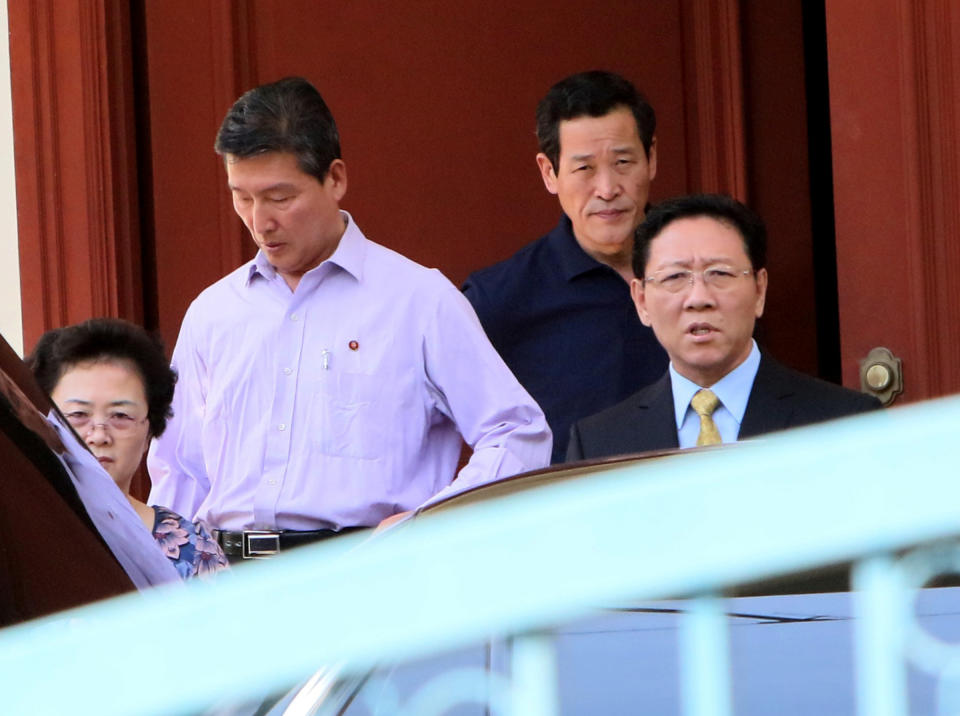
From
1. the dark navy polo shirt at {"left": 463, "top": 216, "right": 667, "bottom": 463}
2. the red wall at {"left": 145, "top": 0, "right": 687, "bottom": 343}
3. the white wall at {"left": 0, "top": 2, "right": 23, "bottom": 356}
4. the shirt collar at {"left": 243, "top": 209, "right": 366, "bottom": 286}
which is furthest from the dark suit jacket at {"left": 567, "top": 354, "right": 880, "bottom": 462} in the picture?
the white wall at {"left": 0, "top": 2, "right": 23, "bottom": 356}

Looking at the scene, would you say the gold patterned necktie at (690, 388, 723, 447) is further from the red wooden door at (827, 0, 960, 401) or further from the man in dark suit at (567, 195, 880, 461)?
the red wooden door at (827, 0, 960, 401)

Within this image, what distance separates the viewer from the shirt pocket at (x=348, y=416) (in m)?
3.18

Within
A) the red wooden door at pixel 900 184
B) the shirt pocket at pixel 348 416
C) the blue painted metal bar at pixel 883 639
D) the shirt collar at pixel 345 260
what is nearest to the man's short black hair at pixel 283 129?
the shirt collar at pixel 345 260

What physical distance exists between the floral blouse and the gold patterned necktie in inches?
35.1

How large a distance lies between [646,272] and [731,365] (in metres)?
0.24

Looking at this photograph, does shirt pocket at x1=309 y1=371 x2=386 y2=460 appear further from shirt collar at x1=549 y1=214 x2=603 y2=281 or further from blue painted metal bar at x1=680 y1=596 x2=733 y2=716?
blue painted metal bar at x1=680 y1=596 x2=733 y2=716

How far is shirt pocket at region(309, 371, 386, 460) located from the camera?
3.18 meters

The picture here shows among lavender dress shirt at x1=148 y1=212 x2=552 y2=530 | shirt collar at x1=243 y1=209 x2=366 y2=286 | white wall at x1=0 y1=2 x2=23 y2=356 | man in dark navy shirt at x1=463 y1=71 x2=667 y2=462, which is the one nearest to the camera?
lavender dress shirt at x1=148 y1=212 x2=552 y2=530

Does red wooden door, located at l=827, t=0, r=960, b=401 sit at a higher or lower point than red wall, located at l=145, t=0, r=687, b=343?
lower

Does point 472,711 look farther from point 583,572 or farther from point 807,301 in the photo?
point 807,301

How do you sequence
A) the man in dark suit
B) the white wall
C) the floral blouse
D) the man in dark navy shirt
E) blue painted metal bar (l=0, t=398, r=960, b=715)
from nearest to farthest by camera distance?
blue painted metal bar (l=0, t=398, r=960, b=715), the floral blouse, the man in dark suit, the man in dark navy shirt, the white wall

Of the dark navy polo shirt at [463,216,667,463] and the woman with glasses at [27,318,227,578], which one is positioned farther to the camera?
the dark navy polo shirt at [463,216,667,463]

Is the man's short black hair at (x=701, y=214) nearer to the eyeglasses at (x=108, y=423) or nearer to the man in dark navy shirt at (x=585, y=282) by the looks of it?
the man in dark navy shirt at (x=585, y=282)

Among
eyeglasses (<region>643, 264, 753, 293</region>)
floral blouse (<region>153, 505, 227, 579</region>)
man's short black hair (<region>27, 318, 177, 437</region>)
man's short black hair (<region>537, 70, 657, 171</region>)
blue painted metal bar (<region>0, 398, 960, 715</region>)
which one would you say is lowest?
blue painted metal bar (<region>0, 398, 960, 715</region>)
